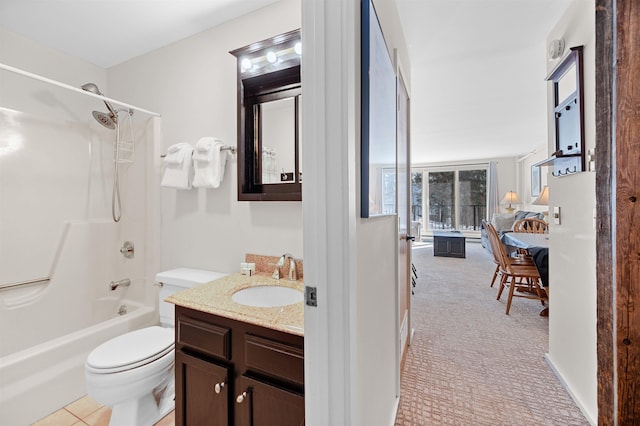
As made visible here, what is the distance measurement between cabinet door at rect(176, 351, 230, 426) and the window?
24.8 feet

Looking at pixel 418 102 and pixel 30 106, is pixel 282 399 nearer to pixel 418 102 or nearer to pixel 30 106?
pixel 30 106

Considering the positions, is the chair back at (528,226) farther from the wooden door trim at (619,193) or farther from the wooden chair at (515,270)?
the wooden door trim at (619,193)

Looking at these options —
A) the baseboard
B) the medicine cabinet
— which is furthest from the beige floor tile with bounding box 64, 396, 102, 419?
the medicine cabinet

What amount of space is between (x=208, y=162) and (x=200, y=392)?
1.24 m

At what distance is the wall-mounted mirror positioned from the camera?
1.60 meters

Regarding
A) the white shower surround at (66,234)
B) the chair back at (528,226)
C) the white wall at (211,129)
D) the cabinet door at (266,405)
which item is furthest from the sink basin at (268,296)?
the chair back at (528,226)

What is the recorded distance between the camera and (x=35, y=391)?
1521 millimetres

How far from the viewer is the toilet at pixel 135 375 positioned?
129 centimetres

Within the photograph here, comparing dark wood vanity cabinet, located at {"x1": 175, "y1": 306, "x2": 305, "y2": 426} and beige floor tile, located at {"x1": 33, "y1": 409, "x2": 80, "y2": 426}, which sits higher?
dark wood vanity cabinet, located at {"x1": 175, "y1": 306, "x2": 305, "y2": 426}

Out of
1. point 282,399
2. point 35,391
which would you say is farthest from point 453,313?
point 35,391

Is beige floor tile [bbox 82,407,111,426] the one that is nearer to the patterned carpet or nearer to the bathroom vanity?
the bathroom vanity

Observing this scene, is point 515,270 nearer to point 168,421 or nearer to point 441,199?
point 168,421

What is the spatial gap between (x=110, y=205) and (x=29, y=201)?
0.46 meters

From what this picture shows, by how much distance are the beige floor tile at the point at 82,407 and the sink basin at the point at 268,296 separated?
120 cm
